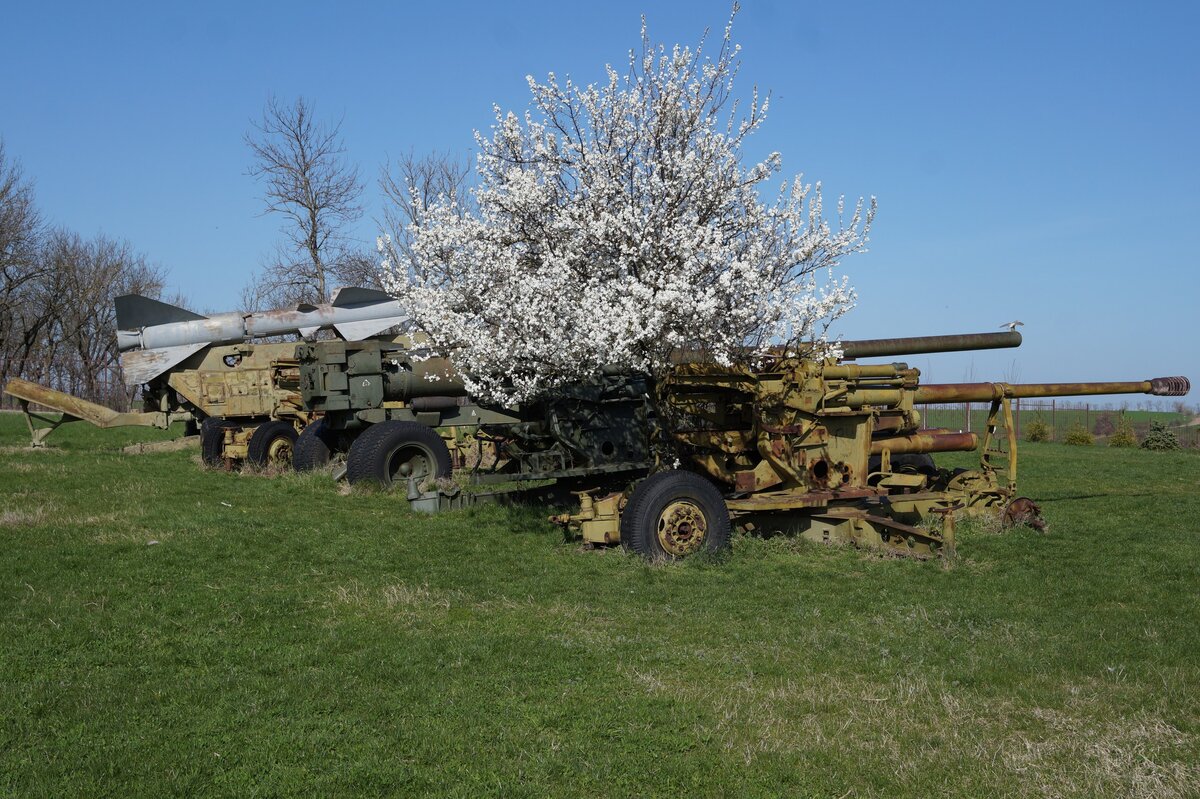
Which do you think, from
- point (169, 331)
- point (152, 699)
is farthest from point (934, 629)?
point (169, 331)

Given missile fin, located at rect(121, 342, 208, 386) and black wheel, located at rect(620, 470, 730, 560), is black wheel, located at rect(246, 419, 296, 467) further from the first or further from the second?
black wheel, located at rect(620, 470, 730, 560)

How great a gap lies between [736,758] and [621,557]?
4.94 metres

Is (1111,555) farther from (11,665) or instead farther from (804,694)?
(11,665)

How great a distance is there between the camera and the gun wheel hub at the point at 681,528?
10.1 m

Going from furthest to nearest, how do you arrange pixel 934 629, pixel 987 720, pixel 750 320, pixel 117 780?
pixel 750 320
pixel 934 629
pixel 987 720
pixel 117 780

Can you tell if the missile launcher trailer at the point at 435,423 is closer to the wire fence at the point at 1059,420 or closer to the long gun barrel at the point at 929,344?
the long gun barrel at the point at 929,344

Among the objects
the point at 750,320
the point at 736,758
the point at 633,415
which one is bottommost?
the point at 736,758

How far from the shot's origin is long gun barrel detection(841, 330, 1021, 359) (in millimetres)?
12391

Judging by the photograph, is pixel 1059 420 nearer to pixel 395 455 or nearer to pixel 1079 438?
pixel 1079 438

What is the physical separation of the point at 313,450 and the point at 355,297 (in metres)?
5.90

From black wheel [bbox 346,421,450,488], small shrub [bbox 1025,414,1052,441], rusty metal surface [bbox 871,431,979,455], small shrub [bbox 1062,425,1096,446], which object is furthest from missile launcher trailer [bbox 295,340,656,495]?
small shrub [bbox 1025,414,1052,441]

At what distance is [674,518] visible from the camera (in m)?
10.1

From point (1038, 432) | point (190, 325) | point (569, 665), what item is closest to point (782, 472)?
point (569, 665)

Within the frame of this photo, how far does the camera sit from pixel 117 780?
4.97m
